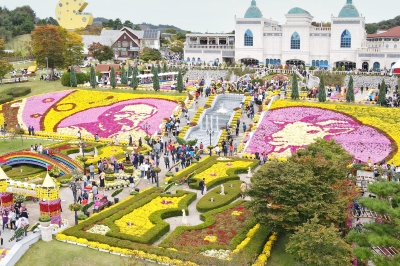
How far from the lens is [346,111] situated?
149 ft

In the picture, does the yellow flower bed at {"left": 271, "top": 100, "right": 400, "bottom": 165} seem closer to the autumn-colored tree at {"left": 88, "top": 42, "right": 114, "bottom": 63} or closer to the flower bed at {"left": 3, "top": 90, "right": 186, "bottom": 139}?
the flower bed at {"left": 3, "top": 90, "right": 186, "bottom": 139}

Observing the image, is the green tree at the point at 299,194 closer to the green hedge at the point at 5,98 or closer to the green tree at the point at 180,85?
the green tree at the point at 180,85

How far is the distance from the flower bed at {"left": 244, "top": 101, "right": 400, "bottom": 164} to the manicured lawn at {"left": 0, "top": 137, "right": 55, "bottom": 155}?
19.6m

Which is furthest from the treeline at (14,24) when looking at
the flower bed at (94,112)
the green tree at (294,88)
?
the green tree at (294,88)

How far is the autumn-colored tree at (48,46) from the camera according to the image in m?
68.4

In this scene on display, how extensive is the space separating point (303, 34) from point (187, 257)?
57.3m

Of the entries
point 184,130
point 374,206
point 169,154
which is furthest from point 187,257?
point 184,130

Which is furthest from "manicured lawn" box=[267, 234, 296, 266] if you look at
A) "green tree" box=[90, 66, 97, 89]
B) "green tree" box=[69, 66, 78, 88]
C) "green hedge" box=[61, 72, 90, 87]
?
"green hedge" box=[61, 72, 90, 87]

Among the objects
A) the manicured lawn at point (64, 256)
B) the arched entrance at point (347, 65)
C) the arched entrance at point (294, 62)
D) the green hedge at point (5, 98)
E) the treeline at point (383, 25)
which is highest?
the treeline at point (383, 25)

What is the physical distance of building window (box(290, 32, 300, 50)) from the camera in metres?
72.6

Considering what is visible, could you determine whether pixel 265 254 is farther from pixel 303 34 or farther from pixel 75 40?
pixel 75 40

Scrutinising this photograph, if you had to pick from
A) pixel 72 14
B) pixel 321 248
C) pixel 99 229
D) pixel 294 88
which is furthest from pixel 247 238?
pixel 72 14

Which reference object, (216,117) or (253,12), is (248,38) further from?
(216,117)

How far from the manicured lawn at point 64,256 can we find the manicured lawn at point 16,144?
70.9ft
